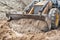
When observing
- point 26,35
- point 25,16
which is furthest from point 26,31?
point 25,16

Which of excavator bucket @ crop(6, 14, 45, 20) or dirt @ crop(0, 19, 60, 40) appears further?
excavator bucket @ crop(6, 14, 45, 20)

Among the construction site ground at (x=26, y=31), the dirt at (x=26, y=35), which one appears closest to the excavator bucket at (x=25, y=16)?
the construction site ground at (x=26, y=31)

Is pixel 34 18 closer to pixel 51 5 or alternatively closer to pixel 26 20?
pixel 26 20

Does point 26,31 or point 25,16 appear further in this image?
point 25,16

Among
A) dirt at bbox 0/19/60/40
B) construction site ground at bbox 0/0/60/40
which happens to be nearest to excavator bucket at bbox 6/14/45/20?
construction site ground at bbox 0/0/60/40

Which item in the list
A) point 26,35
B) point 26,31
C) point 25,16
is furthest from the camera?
point 25,16

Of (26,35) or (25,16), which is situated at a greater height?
(25,16)

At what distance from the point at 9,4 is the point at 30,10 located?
11.7 feet

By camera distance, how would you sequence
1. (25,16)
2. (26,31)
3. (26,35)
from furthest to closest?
(25,16) < (26,31) < (26,35)

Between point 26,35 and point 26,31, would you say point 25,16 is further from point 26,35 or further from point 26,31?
point 26,35

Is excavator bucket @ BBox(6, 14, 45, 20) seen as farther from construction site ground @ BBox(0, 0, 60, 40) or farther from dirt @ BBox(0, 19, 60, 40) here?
dirt @ BBox(0, 19, 60, 40)

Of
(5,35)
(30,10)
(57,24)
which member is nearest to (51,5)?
(30,10)

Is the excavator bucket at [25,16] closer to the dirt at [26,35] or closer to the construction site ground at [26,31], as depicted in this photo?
the construction site ground at [26,31]

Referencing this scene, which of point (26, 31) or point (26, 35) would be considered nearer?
point (26, 35)
